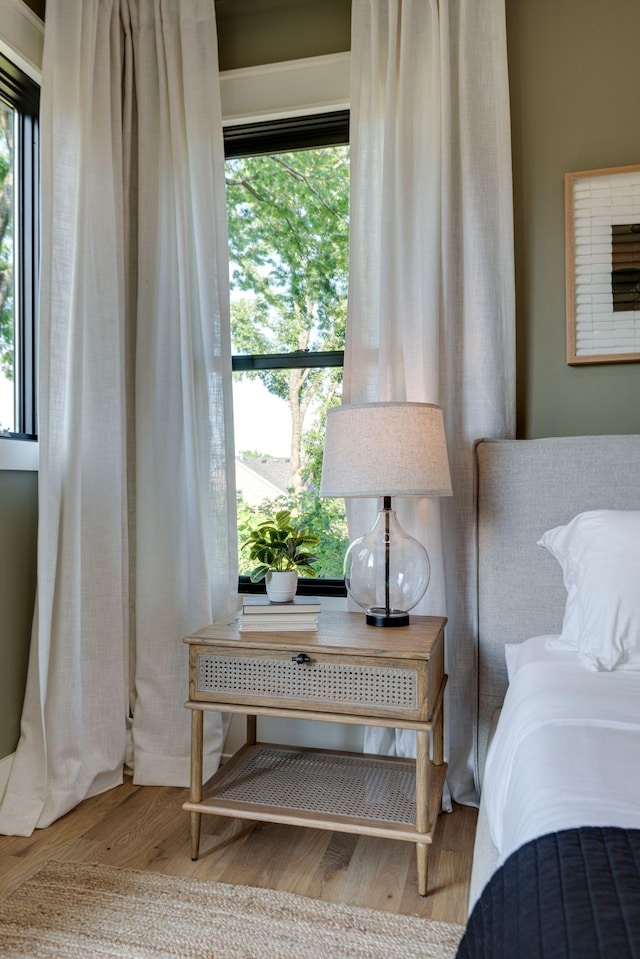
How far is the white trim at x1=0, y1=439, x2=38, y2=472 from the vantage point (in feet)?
7.38

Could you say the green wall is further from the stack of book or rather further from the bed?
the bed

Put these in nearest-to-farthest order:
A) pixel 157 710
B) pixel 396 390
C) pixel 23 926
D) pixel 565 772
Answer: pixel 565 772, pixel 23 926, pixel 396 390, pixel 157 710

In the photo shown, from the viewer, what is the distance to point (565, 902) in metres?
0.76

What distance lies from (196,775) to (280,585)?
0.58 metres

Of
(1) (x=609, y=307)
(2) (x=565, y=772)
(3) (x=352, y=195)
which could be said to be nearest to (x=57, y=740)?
(2) (x=565, y=772)

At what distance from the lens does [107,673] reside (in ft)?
7.88

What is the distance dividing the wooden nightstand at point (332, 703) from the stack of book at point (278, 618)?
33 millimetres

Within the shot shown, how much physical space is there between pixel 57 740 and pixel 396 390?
5.12ft

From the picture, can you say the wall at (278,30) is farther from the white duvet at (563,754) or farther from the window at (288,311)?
the white duvet at (563,754)

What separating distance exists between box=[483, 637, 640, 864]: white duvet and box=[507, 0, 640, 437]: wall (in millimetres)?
918

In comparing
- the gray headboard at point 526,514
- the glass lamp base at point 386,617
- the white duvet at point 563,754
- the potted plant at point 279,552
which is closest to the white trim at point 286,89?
the gray headboard at point 526,514

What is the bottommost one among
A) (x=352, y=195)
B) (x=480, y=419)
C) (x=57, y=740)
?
(x=57, y=740)

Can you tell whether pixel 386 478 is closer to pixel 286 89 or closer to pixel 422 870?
pixel 422 870

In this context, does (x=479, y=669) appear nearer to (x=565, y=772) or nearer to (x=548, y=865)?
(x=565, y=772)
